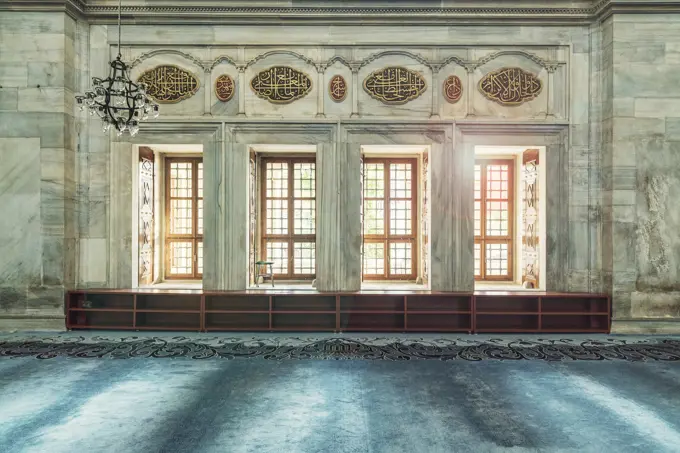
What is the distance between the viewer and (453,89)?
7.48m

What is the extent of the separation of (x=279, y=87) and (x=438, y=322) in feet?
15.6

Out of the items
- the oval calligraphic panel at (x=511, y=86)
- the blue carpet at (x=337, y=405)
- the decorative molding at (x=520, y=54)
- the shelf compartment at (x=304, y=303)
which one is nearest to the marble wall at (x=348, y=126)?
the decorative molding at (x=520, y=54)

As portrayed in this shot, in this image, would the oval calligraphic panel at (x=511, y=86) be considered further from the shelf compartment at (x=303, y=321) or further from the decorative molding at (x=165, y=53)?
the decorative molding at (x=165, y=53)

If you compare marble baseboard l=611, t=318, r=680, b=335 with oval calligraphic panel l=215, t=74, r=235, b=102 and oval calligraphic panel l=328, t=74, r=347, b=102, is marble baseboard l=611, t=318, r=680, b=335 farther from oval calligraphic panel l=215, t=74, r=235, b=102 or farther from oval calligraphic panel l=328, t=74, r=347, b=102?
oval calligraphic panel l=215, t=74, r=235, b=102

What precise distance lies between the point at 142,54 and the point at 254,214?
3.32 metres

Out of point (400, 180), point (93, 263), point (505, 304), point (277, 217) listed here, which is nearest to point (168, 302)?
point (93, 263)

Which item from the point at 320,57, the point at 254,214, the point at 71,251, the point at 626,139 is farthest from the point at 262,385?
the point at 626,139

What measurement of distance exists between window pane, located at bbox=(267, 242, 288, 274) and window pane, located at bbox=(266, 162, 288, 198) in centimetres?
98

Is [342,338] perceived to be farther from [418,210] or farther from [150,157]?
[150,157]

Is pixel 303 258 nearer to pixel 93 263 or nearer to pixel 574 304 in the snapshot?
pixel 93 263

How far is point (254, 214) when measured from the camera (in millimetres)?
8227

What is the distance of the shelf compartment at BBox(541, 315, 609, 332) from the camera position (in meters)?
7.08

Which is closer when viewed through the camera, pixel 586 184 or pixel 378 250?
pixel 586 184

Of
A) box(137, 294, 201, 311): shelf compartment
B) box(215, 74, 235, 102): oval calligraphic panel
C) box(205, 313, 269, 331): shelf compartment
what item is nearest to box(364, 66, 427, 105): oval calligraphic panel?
box(215, 74, 235, 102): oval calligraphic panel
